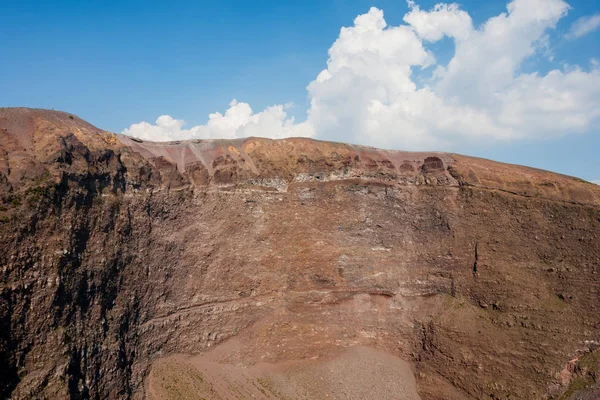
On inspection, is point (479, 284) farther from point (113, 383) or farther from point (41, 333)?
point (41, 333)

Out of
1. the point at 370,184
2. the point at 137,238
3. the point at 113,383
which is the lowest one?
the point at 113,383

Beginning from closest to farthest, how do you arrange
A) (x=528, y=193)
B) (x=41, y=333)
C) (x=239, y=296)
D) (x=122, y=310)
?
1. (x=41, y=333)
2. (x=122, y=310)
3. (x=239, y=296)
4. (x=528, y=193)

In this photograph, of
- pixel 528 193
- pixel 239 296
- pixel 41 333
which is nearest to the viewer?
pixel 41 333

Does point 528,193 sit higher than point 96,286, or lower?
higher

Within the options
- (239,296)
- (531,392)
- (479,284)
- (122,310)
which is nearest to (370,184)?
(479,284)

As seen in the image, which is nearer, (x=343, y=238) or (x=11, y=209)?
(x=11, y=209)

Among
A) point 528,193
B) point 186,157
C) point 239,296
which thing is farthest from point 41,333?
point 528,193
